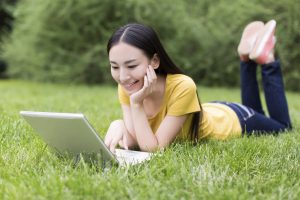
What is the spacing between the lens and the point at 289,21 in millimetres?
9156

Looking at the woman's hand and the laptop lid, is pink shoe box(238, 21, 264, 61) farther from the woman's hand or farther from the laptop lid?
the laptop lid

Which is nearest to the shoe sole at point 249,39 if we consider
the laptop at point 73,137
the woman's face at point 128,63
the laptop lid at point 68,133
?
the woman's face at point 128,63

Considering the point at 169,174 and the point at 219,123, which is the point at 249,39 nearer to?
the point at 219,123

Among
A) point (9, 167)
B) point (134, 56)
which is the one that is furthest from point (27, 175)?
point (134, 56)

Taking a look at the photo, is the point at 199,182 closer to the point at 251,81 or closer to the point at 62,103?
the point at 251,81

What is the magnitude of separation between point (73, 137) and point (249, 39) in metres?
2.16

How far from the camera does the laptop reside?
197cm

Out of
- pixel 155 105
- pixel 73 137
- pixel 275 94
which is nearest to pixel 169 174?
pixel 73 137

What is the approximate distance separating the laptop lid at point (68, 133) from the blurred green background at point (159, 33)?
22.3 feet

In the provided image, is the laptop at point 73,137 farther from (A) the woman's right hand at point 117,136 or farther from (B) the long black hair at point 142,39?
(B) the long black hair at point 142,39

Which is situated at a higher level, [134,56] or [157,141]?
[134,56]

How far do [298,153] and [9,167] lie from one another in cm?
138

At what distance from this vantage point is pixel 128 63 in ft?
7.86

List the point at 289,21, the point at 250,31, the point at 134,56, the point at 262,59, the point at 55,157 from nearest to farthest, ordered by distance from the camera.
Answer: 1. the point at 55,157
2. the point at 134,56
3. the point at 262,59
4. the point at 250,31
5. the point at 289,21
